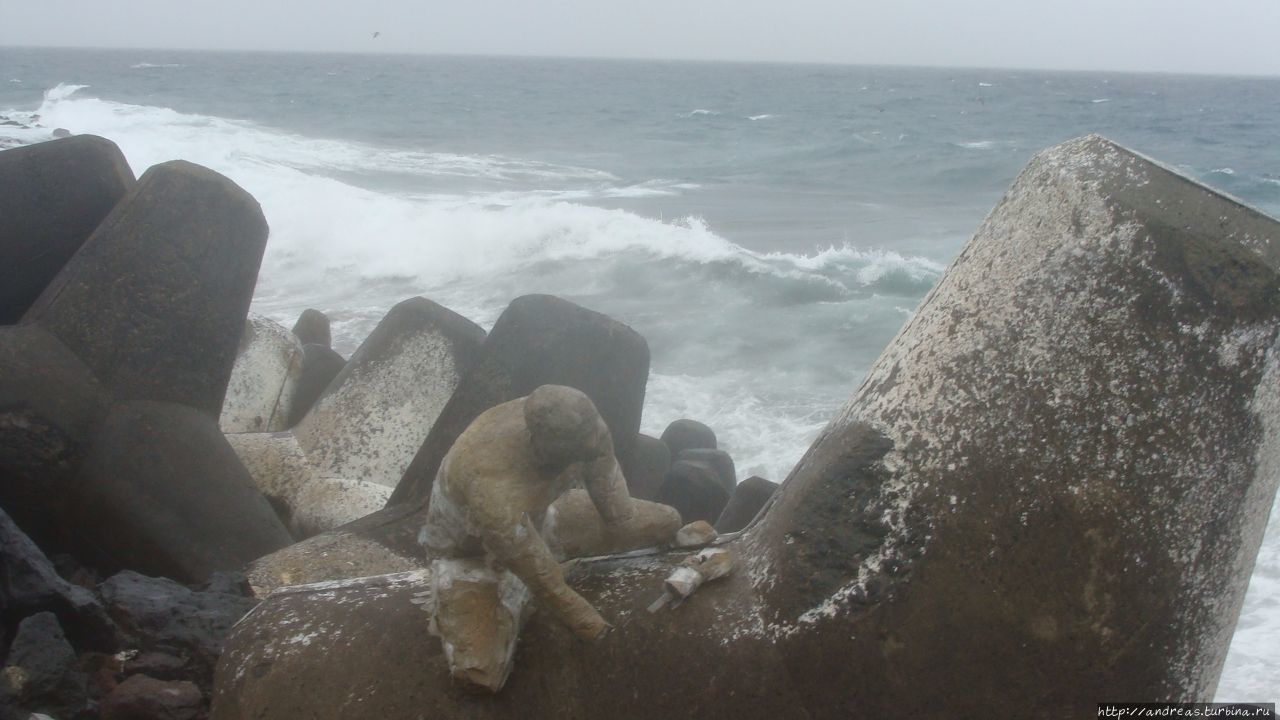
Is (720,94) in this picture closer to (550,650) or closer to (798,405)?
(798,405)

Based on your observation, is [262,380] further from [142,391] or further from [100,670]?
[100,670]

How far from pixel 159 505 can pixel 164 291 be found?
0.99m

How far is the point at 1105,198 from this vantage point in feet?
9.06

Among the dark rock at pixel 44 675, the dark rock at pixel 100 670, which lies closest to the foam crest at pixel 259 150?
the dark rock at pixel 100 670

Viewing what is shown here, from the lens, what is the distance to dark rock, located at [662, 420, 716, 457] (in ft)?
23.6

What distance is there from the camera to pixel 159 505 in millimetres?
4758

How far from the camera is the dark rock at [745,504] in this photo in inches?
198

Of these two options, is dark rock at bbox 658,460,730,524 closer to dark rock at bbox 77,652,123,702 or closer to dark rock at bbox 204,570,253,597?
dark rock at bbox 204,570,253,597

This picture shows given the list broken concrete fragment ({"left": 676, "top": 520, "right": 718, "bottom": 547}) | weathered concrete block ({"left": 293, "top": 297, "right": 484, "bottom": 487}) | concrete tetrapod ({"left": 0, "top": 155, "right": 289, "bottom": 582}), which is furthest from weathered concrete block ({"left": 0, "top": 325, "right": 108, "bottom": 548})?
broken concrete fragment ({"left": 676, "top": 520, "right": 718, "bottom": 547})

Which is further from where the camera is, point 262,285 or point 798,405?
point 262,285

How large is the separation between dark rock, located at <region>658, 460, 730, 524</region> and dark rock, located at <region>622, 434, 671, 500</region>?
57 mm

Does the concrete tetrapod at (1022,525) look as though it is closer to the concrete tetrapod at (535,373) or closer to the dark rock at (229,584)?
the dark rock at (229,584)

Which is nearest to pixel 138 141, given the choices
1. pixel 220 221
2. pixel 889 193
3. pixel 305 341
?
pixel 889 193

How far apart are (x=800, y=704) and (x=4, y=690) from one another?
224 cm
